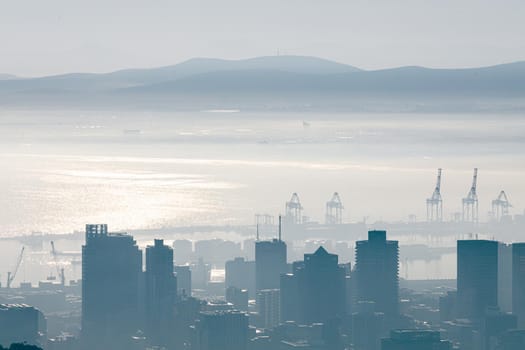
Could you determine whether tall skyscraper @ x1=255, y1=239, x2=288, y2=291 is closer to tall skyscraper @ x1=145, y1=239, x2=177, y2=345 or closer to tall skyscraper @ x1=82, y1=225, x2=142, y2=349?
tall skyscraper @ x1=145, y1=239, x2=177, y2=345

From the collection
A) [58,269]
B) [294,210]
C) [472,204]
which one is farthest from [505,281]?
[294,210]

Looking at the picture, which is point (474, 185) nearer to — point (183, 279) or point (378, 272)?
point (378, 272)

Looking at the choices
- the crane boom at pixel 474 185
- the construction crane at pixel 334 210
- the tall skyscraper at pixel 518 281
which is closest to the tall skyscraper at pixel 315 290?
the tall skyscraper at pixel 518 281

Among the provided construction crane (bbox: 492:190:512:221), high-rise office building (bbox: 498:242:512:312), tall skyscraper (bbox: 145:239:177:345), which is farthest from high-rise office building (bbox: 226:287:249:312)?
construction crane (bbox: 492:190:512:221)

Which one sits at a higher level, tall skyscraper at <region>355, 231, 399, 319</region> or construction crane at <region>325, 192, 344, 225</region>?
construction crane at <region>325, 192, 344, 225</region>

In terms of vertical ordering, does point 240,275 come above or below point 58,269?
below

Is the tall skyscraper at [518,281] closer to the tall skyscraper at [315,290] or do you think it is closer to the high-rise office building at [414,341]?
the tall skyscraper at [315,290]

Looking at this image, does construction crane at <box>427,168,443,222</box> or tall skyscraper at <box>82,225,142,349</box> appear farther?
construction crane at <box>427,168,443,222</box>
